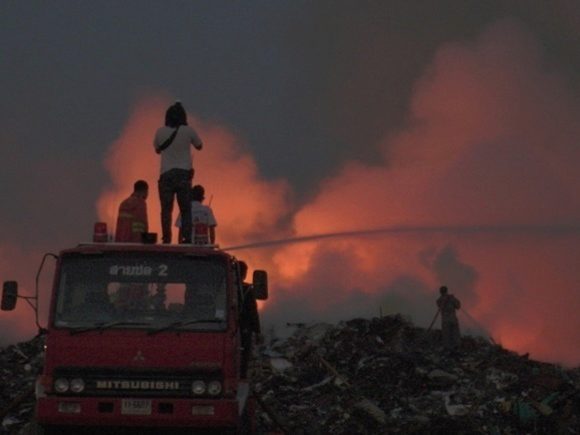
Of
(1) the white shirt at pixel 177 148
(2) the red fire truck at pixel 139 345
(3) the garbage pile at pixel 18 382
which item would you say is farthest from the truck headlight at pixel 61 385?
(3) the garbage pile at pixel 18 382

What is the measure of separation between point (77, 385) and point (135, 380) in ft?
2.08

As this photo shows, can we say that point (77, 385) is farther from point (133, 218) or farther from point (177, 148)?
point (177, 148)

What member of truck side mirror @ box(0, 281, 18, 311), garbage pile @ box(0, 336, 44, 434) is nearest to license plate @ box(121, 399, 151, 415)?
truck side mirror @ box(0, 281, 18, 311)

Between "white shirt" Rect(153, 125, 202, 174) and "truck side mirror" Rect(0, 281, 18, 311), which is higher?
"white shirt" Rect(153, 125, 202, 174)

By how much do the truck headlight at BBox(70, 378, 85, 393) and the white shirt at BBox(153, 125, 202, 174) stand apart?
13.0 ft

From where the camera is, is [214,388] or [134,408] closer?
[134,408]

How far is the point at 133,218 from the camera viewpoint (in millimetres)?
14789

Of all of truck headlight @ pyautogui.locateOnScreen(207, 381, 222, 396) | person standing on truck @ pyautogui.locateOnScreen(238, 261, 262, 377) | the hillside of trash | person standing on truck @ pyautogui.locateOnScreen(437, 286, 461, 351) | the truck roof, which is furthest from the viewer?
person standing on truck @ pyautogui.locateOnScreen(437, 286, 461, 351)

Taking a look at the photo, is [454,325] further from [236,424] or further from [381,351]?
[236,424]

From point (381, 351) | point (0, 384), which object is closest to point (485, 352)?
point (381, 351)

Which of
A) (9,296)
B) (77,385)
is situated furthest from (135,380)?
(9,296)

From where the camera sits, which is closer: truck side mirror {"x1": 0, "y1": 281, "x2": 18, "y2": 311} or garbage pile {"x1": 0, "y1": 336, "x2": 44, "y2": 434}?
truck side mirror {"x1": 0, "y1": 281, "x2": 18, "y2": 311}

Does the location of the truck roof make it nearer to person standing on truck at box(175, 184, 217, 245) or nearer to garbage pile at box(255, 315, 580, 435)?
person standing on truck at box(175, 184, 217, 245)

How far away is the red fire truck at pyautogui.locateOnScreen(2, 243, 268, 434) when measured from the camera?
1265 cm
